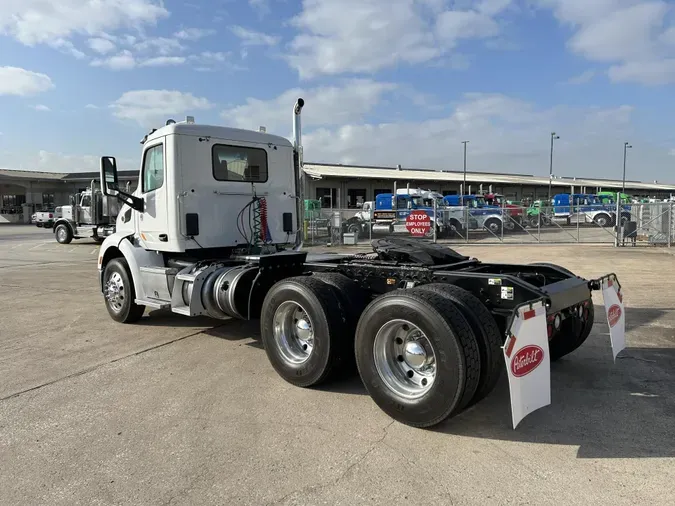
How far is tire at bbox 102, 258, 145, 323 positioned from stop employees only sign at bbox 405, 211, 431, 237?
64.3 feet

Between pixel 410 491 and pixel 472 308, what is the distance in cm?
142

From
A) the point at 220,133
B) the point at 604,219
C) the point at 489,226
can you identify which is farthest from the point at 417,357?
the point at 604,219

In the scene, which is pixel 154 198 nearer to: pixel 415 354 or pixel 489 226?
pixel 415 354

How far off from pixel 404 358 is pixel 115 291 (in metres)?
5.30

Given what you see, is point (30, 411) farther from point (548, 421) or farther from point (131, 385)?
point (548, 421)

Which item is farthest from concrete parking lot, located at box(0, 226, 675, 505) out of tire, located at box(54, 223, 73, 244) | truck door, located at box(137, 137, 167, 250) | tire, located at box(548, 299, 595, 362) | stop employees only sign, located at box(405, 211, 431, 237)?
tire, located at box(54, 223, 73, 244)

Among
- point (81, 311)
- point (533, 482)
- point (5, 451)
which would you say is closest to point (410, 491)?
point (533, 482)

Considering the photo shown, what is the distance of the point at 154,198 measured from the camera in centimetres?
716

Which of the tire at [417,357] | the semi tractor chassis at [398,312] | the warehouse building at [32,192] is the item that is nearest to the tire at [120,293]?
the semi tractor chassis at [398,312]

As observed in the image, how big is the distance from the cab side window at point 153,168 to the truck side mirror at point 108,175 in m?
0.39

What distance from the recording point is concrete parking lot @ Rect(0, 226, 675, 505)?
325cm

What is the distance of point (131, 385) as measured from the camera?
205 inches

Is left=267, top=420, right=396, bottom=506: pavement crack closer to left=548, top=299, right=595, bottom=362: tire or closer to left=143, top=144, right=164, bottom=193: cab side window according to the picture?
left=548, top=299, right=595, bottom=362: tire

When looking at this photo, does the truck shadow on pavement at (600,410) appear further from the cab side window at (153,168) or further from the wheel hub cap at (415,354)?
the cab side window at (153,168)
